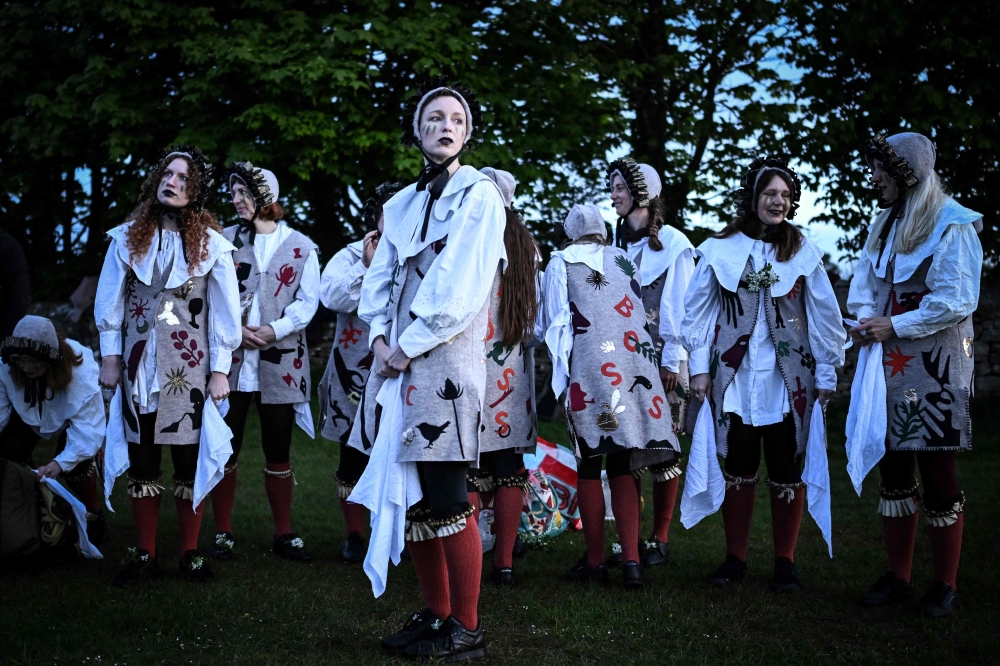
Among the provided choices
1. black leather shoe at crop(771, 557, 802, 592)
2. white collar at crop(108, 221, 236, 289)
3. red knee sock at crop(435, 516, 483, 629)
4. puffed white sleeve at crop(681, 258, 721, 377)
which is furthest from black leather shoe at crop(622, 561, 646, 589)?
white collar at crop(108, 221, 236, 289)

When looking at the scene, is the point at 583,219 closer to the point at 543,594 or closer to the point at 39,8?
the point at 543,594

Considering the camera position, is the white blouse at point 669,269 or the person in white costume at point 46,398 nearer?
the person in white costume at point 46,398

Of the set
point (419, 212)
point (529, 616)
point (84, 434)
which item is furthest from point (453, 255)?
point (84, 434)

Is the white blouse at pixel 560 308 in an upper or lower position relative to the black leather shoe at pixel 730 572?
upper

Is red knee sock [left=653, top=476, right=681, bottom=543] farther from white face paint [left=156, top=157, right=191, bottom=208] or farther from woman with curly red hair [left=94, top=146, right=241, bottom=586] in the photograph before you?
white face paint [left=156, top=157, right=191, bottom=208]

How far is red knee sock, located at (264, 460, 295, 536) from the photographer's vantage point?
5.14 metres

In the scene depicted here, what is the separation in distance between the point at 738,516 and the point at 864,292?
1241mm

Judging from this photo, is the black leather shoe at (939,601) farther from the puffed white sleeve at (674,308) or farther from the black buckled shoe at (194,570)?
the black buckled shoe at (194,570)

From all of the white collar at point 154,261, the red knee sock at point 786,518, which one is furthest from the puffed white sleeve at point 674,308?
the white collar at point 154,261

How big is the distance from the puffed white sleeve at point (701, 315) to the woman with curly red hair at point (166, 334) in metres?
2.26

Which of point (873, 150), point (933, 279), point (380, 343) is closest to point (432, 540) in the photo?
point (380, 343)

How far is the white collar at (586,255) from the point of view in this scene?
4586 millimetres

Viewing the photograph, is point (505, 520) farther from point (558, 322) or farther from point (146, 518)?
point (146, 518)

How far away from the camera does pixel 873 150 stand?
4.32m
